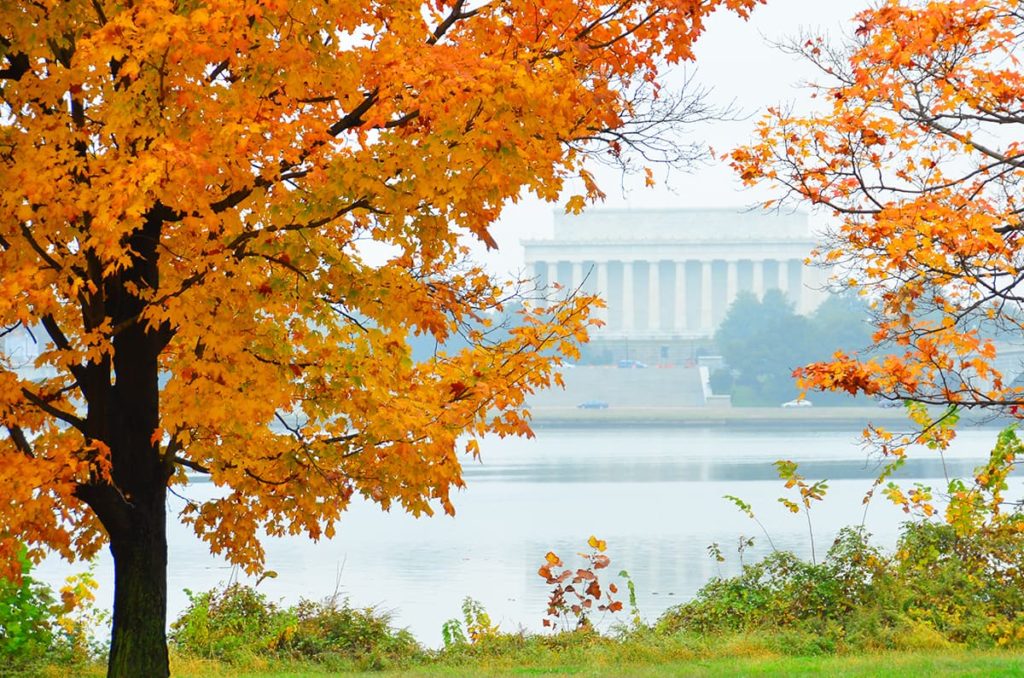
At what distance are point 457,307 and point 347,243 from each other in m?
0.92

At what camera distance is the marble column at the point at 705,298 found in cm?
11962

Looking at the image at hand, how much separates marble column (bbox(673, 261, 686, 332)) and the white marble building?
9 centimetres

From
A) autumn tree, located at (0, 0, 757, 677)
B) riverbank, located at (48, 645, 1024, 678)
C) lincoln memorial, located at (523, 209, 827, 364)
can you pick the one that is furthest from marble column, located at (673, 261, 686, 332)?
autumn tree, located at (0, 0, 757, 677)

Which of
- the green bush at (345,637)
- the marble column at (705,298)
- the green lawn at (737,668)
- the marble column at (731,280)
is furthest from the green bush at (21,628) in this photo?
the marble column at (731,280)

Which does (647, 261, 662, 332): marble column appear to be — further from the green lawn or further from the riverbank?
the green lawn

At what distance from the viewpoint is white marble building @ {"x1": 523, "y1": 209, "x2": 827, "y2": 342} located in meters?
116

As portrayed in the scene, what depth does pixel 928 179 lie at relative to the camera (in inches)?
339

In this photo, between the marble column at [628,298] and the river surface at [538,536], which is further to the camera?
the marble column at [628,298]

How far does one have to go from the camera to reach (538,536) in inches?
925

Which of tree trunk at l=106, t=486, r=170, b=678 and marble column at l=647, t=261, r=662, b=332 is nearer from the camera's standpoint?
tree trunk at l=106, t=486, r=170, b=678

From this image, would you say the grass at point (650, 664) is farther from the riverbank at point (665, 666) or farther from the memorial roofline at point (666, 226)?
the memorial roofline at point (666, 226)

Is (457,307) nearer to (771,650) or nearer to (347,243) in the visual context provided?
(347,243)

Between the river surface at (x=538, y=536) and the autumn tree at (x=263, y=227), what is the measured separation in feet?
16.4

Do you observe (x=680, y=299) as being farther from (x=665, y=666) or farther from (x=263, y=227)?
(x=263, y=227)
